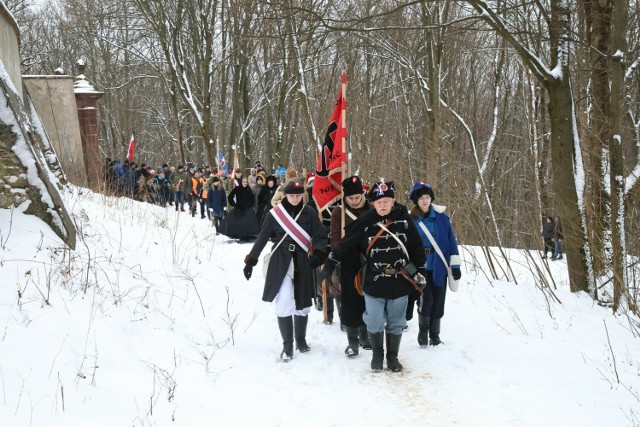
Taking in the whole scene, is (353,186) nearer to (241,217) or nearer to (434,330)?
(434,330)

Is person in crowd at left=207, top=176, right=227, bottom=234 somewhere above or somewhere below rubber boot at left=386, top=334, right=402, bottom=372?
below

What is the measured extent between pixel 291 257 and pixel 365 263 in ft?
2.75

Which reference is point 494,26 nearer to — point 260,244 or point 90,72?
point 260,244

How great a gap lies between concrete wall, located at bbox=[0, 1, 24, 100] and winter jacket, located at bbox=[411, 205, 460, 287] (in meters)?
6.50

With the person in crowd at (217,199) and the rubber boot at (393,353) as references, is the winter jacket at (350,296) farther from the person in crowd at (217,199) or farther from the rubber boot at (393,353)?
the person in crowd at (217,199)

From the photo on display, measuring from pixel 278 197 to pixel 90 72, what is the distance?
3459 cm

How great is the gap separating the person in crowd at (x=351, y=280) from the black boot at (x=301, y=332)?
0.41m

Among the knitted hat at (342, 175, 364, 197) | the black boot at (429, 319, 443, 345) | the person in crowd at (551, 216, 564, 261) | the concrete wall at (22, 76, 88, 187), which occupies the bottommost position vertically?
the person in crowd at (551, 216, 564, 261)

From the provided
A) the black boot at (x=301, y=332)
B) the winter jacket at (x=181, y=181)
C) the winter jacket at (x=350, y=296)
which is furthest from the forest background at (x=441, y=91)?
the black boot at (x=301, y=332)

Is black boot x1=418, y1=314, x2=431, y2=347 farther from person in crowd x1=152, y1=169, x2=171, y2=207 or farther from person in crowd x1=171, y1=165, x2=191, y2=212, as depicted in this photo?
person in crowd x1=152, y1=169, x2=171, y2=207

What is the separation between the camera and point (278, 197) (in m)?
9.09

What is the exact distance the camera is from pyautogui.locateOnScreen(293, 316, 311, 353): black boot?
6.33m

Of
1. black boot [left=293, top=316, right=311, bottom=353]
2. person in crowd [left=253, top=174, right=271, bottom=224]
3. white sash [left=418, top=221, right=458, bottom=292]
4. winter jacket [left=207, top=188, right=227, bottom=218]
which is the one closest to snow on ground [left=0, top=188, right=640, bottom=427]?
black boot [left=293, top=316, right=311, bottom=353]

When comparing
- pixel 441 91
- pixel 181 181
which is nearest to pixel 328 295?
pixel 181 181
